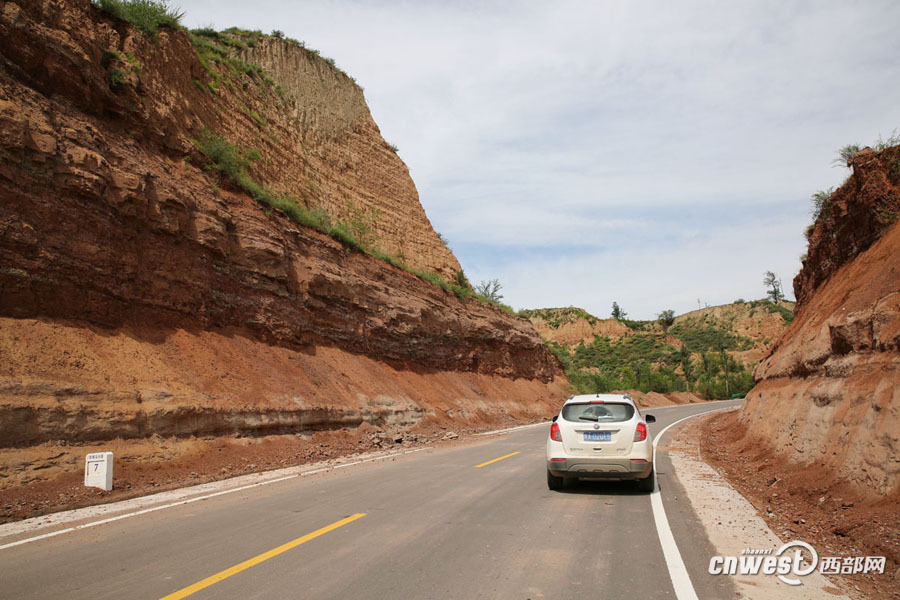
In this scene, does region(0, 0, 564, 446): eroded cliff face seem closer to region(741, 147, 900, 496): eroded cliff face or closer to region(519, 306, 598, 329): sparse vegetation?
region(741, 147, 900, 496): eroded cliff face

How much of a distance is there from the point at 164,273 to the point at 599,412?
1282 centimetres

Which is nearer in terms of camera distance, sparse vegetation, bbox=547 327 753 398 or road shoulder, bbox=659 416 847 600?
road shoulder, bbox=659 416 847 600

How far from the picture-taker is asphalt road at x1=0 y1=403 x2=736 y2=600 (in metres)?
4.58

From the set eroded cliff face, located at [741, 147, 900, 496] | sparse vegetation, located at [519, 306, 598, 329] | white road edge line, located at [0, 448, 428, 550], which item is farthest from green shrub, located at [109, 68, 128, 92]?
sparse vegetation, located at [519, 306, 598, 329]

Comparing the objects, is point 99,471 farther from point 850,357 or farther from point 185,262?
point 850,357

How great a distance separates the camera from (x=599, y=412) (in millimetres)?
9219

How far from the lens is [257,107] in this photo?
87.5ft

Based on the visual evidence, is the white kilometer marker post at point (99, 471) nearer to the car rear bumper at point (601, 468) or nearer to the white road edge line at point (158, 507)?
the white road edge line at point (158, 507)

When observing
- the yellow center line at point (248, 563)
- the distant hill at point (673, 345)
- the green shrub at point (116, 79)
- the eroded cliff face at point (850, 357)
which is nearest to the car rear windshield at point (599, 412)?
the eroded cliff face at point (850, 357)

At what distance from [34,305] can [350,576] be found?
1103 cm

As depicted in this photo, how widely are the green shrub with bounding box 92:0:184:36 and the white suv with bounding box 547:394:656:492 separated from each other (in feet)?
60.9

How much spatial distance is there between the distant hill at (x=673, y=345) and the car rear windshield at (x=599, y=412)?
52463mm

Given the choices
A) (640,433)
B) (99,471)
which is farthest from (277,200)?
(640,433)

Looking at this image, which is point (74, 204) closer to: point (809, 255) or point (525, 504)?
point (525, 504)
